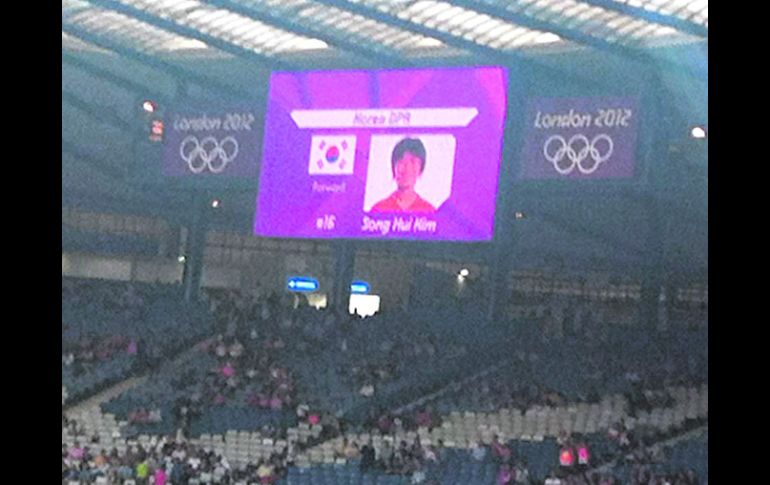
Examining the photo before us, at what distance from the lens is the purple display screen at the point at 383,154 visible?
28.7 metres

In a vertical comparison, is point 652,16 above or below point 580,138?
above

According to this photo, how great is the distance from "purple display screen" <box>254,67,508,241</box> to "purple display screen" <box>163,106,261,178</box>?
1.27 meters

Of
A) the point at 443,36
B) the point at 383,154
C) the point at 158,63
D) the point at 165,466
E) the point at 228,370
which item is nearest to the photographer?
the point at 165,466

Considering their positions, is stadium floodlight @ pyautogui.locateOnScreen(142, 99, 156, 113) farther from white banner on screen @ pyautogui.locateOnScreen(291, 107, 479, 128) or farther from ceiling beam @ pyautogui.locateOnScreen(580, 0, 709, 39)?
ceiling beam @ pyautogui.locateOnScreen(580, 0, 709, 39)

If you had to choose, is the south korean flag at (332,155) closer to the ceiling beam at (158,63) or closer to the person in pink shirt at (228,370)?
the person in pink shirt at (228,370)

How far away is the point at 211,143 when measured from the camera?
3306 centimetres

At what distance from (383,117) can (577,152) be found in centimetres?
384

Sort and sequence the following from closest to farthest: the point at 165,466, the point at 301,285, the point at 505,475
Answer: the point at 505,475 → the point at 165,466 → the point at 301,285

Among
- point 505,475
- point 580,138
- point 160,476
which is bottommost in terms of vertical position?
point 160,476

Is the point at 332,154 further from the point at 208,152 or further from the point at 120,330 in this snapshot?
the point at 120,330

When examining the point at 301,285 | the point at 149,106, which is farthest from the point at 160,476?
the point at 301,285

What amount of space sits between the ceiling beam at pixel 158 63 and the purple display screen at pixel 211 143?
6.23 feet

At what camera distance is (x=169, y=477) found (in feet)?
85.4

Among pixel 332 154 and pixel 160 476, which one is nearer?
pixel 160 476
